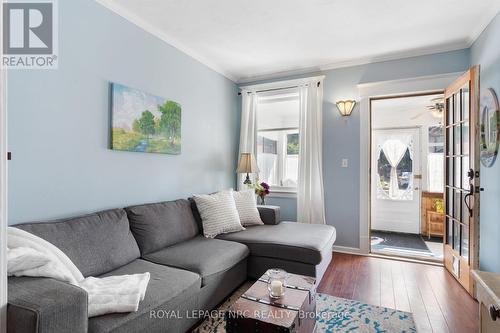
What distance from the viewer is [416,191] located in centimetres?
489

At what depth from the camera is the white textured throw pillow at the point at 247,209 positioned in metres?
3.10

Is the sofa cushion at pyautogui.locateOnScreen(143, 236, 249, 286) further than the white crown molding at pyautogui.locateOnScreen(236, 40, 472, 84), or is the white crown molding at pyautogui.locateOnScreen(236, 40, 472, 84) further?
the white crown molding at pyautogui.locateOnScreen(236, 40, 472, 84)

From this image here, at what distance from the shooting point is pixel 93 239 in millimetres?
1820

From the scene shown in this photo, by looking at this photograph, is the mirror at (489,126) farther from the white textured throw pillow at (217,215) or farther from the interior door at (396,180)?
the interior door at (396,180)

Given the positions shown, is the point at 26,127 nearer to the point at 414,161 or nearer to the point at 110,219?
the point at 110,219

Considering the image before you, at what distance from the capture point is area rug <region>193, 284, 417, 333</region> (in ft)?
6.12

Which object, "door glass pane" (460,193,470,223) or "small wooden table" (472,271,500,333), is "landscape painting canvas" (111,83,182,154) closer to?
"small wooden table" (472,271,500,333)

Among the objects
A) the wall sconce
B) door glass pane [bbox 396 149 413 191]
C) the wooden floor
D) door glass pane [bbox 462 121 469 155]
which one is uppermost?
the wall sconce

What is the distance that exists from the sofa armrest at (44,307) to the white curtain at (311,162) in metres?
2.94

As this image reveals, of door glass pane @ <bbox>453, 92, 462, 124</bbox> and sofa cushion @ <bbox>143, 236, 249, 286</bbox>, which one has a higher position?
door glass pane @ <bbox>453, 92, 462, 124</bbox>

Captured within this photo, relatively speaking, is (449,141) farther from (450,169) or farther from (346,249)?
(346,249)

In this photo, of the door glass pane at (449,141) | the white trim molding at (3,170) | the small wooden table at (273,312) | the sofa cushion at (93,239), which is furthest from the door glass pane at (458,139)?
the white trim molding at (3,170)

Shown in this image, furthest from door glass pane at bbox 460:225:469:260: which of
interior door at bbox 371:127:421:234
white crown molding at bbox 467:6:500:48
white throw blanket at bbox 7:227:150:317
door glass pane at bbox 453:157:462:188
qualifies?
white throw blanket at bbox 7:227:150:317

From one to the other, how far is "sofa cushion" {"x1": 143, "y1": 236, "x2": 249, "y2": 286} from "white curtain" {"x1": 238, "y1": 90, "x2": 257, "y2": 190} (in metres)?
1.87
